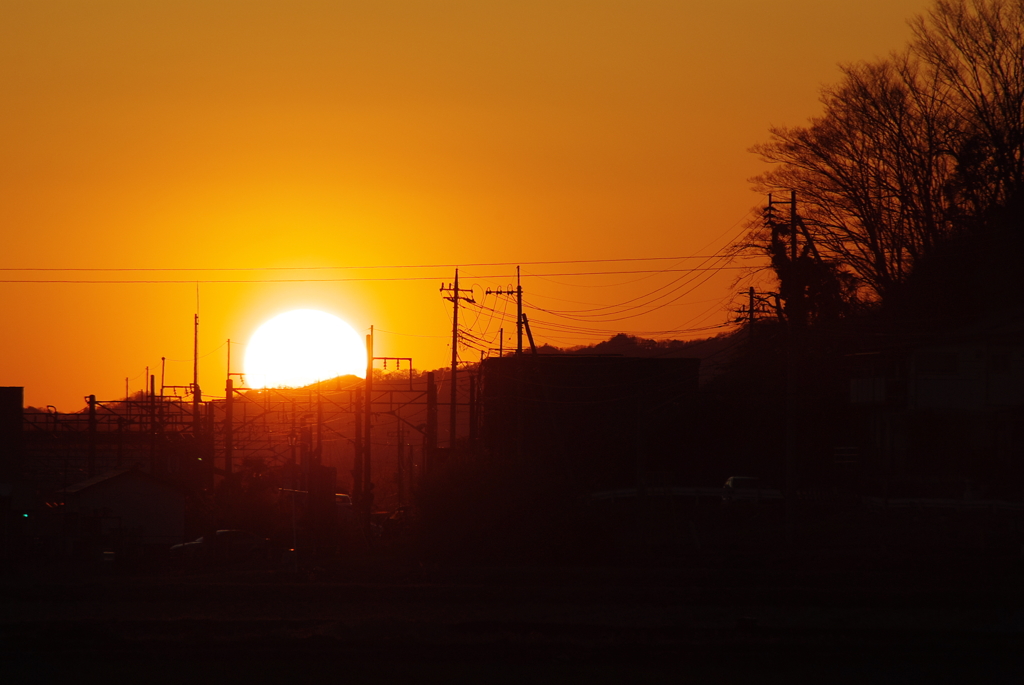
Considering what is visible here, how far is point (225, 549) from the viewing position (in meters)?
36.2

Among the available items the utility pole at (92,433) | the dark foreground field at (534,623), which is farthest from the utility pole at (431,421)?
the utility pole at (92,433)

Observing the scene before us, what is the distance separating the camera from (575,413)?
174ft

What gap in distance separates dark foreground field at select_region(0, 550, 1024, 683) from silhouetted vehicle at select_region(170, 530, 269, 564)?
3198 mm

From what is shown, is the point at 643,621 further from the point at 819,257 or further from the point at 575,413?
the point at 575,413

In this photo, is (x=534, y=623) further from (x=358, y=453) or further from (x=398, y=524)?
(x=358, y=453)

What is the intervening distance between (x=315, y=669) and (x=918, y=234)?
3244cm

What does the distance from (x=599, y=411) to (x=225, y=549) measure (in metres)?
22.2

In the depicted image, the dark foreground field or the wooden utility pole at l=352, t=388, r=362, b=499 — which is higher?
the wooden utility pole at l=352, t=388, r=362, b=499

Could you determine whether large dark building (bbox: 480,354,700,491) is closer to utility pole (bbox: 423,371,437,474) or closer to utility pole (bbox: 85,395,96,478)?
utility pole (bbox: 423,371,437,474)

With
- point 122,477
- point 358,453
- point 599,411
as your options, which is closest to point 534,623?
point 358,453

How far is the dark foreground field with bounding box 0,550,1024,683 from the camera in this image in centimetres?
1878

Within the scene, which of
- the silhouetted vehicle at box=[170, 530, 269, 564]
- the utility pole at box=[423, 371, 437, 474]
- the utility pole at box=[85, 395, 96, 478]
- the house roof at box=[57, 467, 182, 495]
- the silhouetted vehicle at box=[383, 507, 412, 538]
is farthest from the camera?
the utility pole at box=[85, 395, 96, 478]

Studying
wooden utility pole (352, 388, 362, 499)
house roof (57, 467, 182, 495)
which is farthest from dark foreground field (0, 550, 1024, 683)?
wooden utility pole (352, 388, 362, 499)

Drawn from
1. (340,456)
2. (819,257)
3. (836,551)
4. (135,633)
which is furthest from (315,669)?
(340,456)
